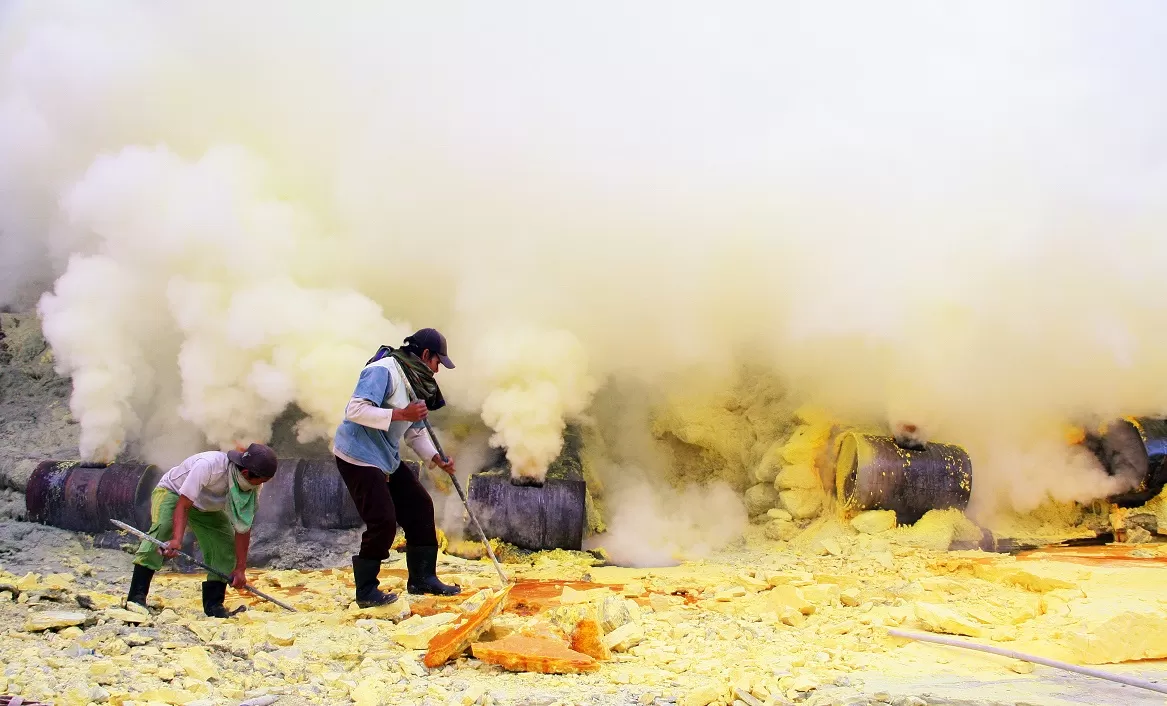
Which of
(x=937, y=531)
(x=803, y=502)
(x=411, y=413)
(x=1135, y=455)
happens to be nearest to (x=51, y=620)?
(x=411, y=413)

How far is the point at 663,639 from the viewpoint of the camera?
3.27 m

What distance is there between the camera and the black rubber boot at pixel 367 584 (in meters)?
3.89

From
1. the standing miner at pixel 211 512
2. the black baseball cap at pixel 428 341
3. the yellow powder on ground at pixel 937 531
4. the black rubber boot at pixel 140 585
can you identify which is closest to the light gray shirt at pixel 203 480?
the standing miner at pixel 211 512

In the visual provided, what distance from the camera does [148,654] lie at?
9.21ft

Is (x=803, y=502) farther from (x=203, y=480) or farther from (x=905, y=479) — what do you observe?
(x=203, y=480)

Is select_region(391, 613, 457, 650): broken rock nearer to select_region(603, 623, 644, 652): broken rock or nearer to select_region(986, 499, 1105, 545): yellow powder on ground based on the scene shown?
select_region(603, 623, 644, 652): broken rock

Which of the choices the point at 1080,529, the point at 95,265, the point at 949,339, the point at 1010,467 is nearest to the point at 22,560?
the point at 95,265

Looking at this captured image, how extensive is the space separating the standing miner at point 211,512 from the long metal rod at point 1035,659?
9.60ft

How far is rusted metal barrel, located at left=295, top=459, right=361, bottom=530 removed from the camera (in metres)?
6.12

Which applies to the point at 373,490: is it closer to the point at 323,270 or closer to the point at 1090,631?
the point at 1090,631

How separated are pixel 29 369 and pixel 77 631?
715 cm

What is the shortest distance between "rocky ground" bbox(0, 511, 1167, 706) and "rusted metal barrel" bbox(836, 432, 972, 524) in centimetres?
103

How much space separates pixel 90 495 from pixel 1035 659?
6.56 metres

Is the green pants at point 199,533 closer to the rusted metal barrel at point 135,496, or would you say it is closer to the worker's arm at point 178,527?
the worker's arm at point 178,527
